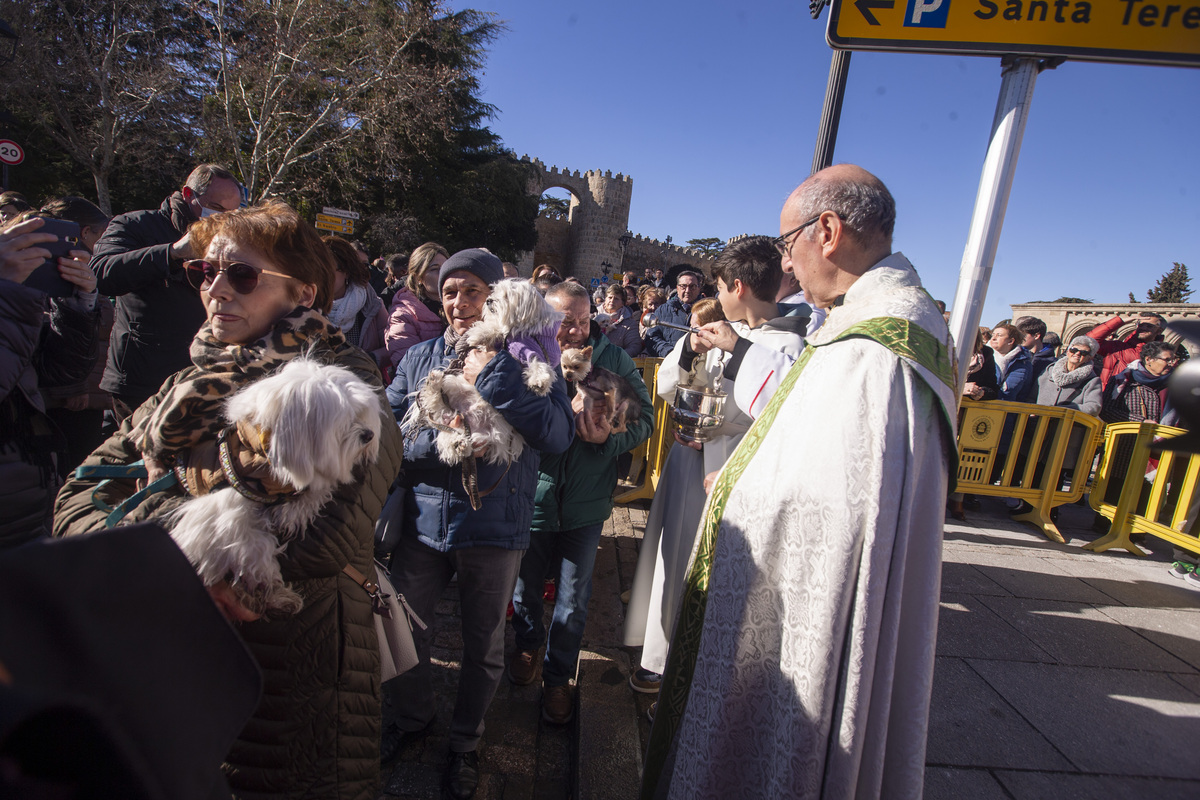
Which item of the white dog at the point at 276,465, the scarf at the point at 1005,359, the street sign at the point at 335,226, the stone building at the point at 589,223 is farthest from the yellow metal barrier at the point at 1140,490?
the stone building at the point at 589,223

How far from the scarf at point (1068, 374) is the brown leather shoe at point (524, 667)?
690 cm

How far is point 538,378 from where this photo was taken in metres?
2.09

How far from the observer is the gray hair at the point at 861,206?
1698mm

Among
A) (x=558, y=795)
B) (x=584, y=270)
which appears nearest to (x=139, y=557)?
(x=558, y=795)

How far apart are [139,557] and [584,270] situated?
143ft

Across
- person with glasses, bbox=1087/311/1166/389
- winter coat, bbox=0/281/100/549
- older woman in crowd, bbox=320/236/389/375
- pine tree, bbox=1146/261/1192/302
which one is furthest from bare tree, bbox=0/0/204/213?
pine tree, bbox=1146/261/1192/302

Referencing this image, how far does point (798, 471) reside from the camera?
1462mm

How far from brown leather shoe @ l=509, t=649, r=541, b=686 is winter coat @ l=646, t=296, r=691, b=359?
4079 mm

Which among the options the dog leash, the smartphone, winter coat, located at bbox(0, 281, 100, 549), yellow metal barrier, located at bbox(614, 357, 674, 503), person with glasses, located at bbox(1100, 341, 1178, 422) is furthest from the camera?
person with glasses, located at bbox(1100, 341, 1178, 422)

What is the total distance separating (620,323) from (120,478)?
244 inches

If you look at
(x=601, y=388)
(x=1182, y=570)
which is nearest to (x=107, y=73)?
(x=601, y=388)

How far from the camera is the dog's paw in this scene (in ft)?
6.86

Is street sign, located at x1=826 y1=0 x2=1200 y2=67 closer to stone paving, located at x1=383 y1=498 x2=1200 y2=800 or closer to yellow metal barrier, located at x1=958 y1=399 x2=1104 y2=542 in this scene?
stone paving, located at x1=383 y1=498 x2=1200 y2=800

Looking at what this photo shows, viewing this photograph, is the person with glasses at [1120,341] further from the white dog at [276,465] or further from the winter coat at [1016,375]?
the white dog at [276,465]
